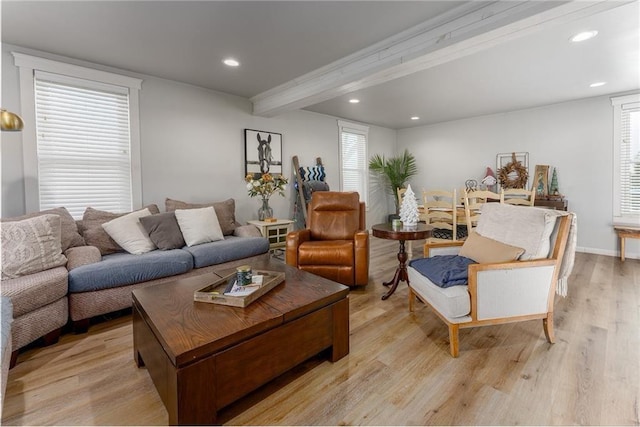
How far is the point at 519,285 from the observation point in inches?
73.9

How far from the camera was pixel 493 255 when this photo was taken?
2068 millimetres

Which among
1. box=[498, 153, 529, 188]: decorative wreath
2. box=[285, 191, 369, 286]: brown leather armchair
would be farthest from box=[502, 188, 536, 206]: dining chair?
box=[285, 191, 369, 286]: brown leather armchair

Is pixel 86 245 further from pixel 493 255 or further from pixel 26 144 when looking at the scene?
pixel 493 255

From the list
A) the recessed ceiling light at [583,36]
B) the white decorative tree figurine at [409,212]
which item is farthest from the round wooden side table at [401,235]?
the recessed ceiling light at [583,36]

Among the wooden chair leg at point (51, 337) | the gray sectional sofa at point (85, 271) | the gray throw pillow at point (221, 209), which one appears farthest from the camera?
the gray throw pillow at point (221, 209)

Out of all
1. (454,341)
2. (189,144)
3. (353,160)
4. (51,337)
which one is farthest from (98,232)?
(353,160)

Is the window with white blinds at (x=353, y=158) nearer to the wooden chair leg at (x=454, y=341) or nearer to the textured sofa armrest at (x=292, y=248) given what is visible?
the textured sofa armrest at (x=292, y=248)

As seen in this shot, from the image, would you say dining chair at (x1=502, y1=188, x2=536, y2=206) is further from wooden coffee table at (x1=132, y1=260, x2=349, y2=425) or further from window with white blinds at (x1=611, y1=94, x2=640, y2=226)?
wooden coffee table at (x1=132, y1=260, x2=349, y2=425)

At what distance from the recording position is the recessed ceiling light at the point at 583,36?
2553 millimetres

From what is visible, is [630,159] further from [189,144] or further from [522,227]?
[189,144]

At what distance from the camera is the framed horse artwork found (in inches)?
170

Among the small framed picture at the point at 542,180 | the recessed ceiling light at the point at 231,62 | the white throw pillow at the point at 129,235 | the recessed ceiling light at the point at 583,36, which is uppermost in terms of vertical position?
the recessed ceiling light at the point at 231,62

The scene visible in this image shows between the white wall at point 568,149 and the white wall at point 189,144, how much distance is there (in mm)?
3422

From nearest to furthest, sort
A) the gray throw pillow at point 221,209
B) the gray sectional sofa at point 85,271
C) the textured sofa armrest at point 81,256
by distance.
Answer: the gray sectional sofa at point 85,271
the textured sofa armrest at point 81,256
the gray throw pillow at point 221,209
